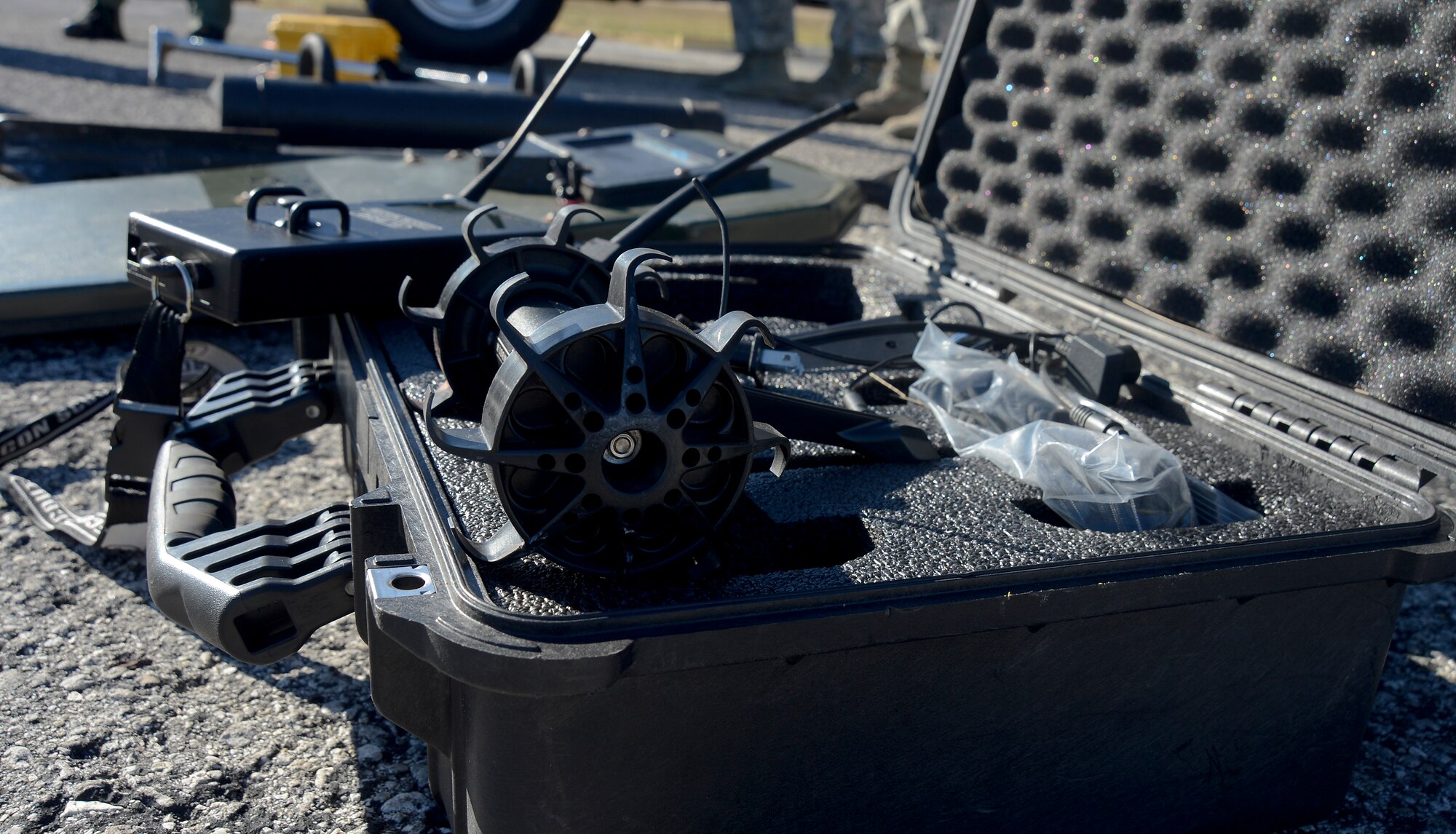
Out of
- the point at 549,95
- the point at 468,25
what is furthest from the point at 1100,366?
the point at 468,25

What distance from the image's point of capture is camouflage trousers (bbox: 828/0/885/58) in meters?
5.69

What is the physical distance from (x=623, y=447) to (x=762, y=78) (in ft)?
18.4

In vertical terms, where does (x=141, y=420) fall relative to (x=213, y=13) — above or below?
below

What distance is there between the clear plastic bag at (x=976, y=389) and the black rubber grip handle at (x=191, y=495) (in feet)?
2.73

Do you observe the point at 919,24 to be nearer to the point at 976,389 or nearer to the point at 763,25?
the point at 763,25

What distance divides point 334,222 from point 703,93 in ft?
16.2

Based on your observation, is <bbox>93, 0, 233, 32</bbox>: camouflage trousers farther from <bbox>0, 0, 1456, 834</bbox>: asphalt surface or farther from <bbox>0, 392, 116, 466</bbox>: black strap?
<bbox>0, 392, 116, 466</bbox>: black strap

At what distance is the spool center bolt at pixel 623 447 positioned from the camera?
2.89ft

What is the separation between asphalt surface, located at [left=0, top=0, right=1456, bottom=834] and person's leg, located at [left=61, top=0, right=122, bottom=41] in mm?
5259

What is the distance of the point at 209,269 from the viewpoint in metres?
1.42

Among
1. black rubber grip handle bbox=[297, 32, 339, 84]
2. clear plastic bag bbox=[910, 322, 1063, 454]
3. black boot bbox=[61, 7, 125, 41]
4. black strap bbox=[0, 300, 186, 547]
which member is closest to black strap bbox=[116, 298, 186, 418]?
black strap bbox=[0, 300, 186, 547]

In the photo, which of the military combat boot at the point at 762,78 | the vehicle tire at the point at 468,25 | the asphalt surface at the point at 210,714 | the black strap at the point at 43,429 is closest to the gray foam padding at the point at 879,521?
the asphalt surface at the point at 210,714

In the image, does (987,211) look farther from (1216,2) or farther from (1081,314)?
(1216,2)

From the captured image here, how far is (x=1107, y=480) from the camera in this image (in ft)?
3.89
